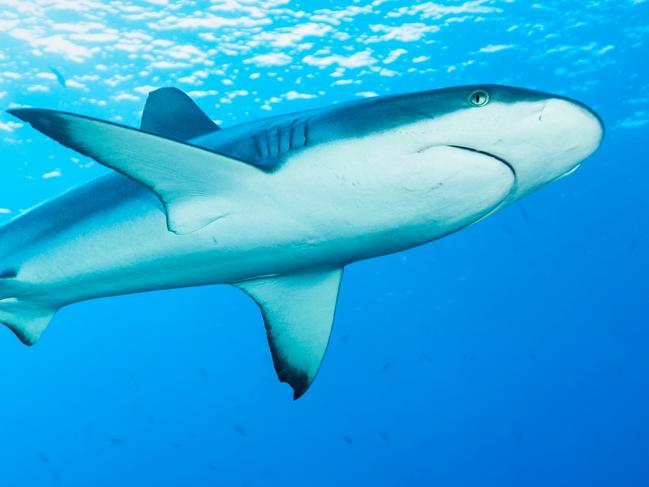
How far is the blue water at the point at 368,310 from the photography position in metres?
13.3

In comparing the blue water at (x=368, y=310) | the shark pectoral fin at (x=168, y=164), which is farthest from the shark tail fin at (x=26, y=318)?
the blue water at (x=368, y=310)

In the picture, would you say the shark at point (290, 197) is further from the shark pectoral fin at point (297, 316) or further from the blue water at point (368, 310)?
the blue water at point (368, 310)

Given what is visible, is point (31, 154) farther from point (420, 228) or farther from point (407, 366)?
point (407, 366)

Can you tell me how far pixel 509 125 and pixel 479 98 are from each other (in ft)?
0.48

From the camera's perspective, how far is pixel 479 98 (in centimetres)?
195

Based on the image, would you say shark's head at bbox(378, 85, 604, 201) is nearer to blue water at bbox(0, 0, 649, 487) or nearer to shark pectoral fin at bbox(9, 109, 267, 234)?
shark pectoral fin at bbox(9, 109, 267, 234)

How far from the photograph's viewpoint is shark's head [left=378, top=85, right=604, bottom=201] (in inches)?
73.8

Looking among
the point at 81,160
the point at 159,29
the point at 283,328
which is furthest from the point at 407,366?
the point at 283,328

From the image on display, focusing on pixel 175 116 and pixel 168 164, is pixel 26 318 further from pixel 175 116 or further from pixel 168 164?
pixel 168 164

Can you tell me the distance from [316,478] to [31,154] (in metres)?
82.6

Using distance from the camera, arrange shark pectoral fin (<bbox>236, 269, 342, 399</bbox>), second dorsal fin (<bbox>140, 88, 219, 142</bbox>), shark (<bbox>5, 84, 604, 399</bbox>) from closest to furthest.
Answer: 1. shark (<bbox>5, 84, 604, 399</bbox>)
2. shark pectoral fin (<bbox>236, 269, 342, 399</bbox>)
3. second dorsal fin (<bbox>140, 88, 219, 142</bbox>)

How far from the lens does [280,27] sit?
1279 cm

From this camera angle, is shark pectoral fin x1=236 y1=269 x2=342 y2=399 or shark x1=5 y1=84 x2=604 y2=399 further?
shark pectoral fin x1=236 y1=269 x2=342 y2=399

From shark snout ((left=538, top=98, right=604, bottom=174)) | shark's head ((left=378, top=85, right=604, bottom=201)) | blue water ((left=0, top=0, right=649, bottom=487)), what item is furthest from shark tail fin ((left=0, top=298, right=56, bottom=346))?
blue water ((left=0, top=0, right=649, bottom=487))
